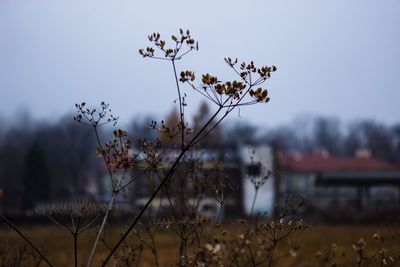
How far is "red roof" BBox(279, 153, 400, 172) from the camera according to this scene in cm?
6438

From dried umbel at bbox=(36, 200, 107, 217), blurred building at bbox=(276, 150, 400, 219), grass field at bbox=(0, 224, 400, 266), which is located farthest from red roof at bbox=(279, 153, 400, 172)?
dried umbel at bbox=(36, 200, 107, 217)

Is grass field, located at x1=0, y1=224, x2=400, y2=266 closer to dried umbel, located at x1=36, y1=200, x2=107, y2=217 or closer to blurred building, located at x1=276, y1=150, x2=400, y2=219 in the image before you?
dried umbel, located at x1=36, y1=200, x2=107, y2=217

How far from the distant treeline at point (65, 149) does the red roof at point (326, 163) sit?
227 cm

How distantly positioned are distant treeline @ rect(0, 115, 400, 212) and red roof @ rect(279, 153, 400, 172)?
7.46 ft

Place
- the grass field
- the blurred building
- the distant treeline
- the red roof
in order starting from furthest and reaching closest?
the red roof → the distant treeline → the blurred building → the grass field

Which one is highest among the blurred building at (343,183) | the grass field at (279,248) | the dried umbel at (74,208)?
the dried umbel at (74,208)

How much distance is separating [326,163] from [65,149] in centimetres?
3261

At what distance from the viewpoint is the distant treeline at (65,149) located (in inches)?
1826

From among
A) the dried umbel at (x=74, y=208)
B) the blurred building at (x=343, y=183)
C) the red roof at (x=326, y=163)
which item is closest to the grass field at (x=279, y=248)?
the dried umbel at (x=74, y=208)

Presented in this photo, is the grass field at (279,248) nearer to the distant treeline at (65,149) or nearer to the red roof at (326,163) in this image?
the distant treeline at (65,149)

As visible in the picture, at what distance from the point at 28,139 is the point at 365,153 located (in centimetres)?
4507

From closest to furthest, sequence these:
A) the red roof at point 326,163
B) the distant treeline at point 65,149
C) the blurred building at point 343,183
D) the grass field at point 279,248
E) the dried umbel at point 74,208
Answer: the dried umbel at point 74,208, the grass field at point 279,248, the blurred building at point 343,183, the distant treeline at point 65,149, the red roof at point 326,163

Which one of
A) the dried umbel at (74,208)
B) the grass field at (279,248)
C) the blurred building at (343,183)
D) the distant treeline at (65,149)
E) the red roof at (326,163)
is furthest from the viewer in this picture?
the red roof at (326,163)

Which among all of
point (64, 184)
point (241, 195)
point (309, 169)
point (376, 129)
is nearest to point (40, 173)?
point (64, 184)
